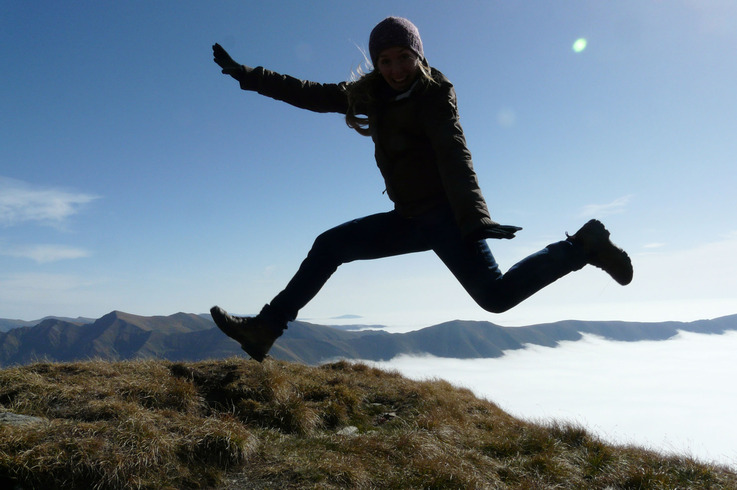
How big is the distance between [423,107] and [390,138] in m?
0.39

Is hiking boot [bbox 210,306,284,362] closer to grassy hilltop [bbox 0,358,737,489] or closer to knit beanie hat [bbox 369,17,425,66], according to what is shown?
grassy hilltop [bbox 0,358,737,489]

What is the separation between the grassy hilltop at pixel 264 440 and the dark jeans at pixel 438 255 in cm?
147

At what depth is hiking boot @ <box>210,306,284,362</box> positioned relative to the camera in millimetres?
3973

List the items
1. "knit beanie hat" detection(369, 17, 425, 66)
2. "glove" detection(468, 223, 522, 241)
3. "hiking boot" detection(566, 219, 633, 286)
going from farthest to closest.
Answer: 1. "hiking boot" detection(566, 219, 633, 286)
2. "knit beanie hat" detection(369, 17, 425, 66)
3. "glove" detection(468, 223, 522, 241)

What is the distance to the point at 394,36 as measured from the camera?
361cm

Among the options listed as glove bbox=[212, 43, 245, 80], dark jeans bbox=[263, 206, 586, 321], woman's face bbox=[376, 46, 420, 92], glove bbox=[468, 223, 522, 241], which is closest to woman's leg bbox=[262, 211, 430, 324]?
dark jeans bbox=[263, 206, 586, 321]

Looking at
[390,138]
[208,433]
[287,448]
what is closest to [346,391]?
[287,448]

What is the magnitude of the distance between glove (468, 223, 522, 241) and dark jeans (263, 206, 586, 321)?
0.19 m

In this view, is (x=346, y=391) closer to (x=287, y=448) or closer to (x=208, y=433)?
(x=287, y=448)

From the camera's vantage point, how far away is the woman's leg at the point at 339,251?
3.95 metres

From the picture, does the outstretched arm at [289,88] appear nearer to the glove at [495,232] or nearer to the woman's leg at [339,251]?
the woman's leg at [339,251]

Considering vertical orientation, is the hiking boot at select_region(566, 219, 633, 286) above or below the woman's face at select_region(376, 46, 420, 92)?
below

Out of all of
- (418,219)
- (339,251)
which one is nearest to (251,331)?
(339,251)

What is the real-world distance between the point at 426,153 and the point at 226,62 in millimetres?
2448
